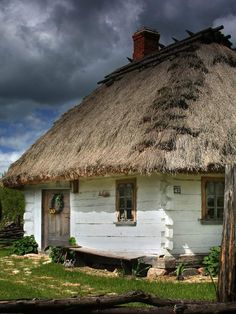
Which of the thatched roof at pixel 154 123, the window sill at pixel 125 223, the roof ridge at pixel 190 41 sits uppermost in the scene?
the roof ridge at pixel 190 41

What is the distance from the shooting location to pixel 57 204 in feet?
50.3

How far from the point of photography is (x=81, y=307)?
488 cm

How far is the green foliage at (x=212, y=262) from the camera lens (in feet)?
37.6

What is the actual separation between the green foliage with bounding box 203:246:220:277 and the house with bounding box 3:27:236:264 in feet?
1.73

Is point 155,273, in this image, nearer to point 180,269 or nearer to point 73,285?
point 180,269

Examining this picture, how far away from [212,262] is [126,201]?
259 cm

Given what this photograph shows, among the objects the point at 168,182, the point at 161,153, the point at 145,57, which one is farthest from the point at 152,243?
the point at 145,57

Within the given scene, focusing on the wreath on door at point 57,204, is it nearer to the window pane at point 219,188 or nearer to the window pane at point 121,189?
the window pane at point 121,189

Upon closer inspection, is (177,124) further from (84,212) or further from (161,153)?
(84,212)

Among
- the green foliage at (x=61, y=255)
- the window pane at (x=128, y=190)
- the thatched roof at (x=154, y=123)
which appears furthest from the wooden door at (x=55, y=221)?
the window pane at (x=128, y=190)

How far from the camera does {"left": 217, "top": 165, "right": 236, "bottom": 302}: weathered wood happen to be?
16.8 ft

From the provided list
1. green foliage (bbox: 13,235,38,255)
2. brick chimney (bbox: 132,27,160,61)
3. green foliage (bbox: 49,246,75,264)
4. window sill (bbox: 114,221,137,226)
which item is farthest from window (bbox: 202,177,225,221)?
brick chimney (bbox: 132,27,160,61)

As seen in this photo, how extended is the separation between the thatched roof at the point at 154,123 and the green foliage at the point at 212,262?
184 centimetres

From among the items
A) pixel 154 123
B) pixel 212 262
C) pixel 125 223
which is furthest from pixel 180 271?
pixel 154 123
